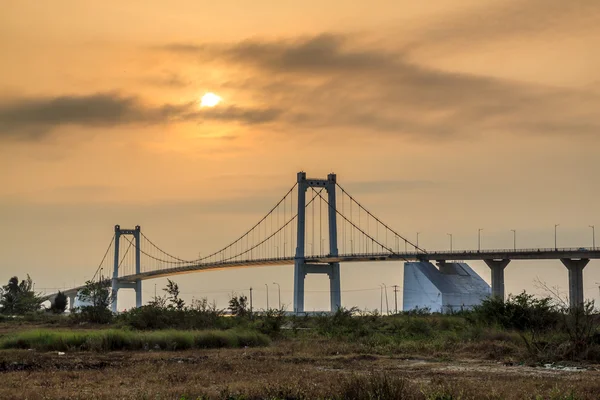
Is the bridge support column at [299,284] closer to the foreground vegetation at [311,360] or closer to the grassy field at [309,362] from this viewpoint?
the foreground vegetation at [311,360]

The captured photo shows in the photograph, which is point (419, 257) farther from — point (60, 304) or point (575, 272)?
point (60, 304)

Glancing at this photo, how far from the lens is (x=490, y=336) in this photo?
1363 inches

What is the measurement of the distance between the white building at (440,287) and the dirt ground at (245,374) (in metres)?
54.2

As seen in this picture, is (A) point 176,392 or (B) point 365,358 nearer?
(A) point 176,392

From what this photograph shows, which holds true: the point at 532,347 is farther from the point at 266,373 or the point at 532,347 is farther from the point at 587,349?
the point at 266,373

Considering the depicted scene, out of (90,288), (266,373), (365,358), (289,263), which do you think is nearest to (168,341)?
(365,358)

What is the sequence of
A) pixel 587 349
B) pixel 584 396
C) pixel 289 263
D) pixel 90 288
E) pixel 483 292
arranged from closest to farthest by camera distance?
pixel 584 396 → pixel 587 349 → pixel 90 288 → pixel 483 292 → pixel 289 263

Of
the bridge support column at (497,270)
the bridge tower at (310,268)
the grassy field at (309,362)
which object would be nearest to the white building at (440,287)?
the bridge support column at (497,270)

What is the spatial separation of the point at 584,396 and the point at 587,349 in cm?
1096

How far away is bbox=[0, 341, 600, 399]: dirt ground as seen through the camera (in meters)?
17.8

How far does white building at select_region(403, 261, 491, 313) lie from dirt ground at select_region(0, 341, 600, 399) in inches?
2134

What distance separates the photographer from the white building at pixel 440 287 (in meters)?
84.6

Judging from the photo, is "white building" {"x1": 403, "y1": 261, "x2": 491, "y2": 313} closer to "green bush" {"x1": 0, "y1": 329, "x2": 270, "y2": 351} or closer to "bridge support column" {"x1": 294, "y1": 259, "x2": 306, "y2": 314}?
"bridge support column" {"x1": 294, "y1": 259, "x2": 306, "y2": 314}

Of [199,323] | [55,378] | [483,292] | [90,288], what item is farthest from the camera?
[483,292]
